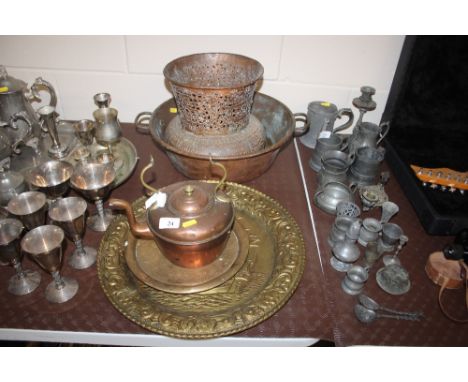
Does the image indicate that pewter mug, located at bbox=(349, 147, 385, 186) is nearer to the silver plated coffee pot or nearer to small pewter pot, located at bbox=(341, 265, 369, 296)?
small pewter pot, located at bbox=(341, 265, 369, 296)

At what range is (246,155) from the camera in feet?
3.69

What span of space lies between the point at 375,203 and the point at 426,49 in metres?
0.69

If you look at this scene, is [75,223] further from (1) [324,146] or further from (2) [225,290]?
(1) [324,146]

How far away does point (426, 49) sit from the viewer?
138cm

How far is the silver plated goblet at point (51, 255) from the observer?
83 centimetres

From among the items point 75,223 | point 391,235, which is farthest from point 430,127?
point 75,223

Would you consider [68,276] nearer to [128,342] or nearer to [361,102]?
[128,342]

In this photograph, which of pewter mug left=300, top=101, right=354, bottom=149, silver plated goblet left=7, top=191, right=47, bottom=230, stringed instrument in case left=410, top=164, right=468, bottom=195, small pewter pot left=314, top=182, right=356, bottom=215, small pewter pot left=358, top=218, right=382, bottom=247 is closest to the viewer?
silver plated goblet left=7, top=191, right=47, bottom=230

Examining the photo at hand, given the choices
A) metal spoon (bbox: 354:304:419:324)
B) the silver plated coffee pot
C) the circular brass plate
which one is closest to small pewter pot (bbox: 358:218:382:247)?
metal spoon (bbox: 354:304:419:324)

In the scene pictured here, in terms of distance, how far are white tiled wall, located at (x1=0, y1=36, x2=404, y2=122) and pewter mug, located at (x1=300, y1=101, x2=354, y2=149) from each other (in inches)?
4.5

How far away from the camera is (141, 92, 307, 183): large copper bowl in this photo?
1159 mm

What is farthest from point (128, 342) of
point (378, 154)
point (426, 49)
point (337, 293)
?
point (426, 49)

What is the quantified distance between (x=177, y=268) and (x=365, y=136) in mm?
976

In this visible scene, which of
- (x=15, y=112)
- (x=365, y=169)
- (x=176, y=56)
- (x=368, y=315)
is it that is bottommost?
(x=368, y=315)
